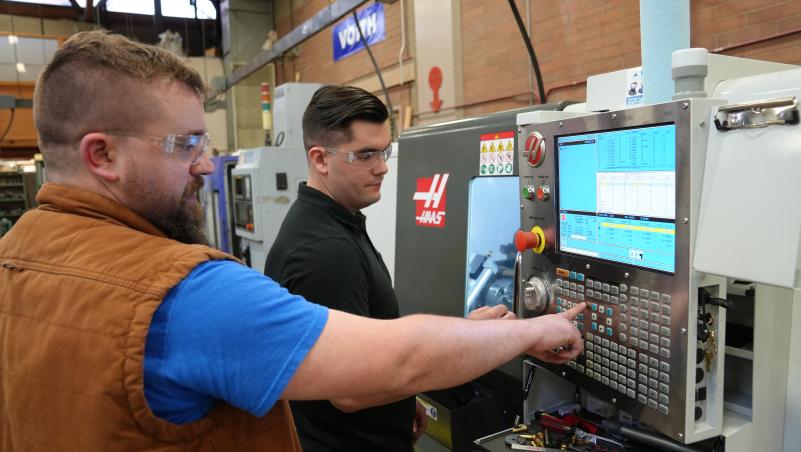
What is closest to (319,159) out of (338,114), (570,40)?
(338,114)

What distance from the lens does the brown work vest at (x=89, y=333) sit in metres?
0.68

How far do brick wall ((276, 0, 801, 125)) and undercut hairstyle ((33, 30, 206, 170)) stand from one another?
2.45 m

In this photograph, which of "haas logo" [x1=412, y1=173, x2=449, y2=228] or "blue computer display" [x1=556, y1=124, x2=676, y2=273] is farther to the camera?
"haas logo" [x1=412, y1=173, x2=449, y2=228]

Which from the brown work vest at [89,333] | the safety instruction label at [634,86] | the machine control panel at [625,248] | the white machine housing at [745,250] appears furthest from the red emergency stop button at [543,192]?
the brown work vest at [89,333]

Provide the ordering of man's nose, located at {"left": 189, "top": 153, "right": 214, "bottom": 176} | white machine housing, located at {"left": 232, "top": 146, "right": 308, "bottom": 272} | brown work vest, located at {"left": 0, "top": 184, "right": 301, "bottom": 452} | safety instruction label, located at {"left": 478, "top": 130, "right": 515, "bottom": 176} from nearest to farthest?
brown work vest, located at {"left": 0, "top": 184, "right": 301, "bottom": 452} < man's nose, located at {"left": 189, "top": 153, "right": 214, "bottom": 176} < safety instruction label, located at {"left": 478, "top": 130, "right": 515, "bottom": 176} < white machine housing, located at {"left": 232, "top": 146, "right": 308, "bottom": 272}

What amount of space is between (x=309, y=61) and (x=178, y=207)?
6188 millimetres

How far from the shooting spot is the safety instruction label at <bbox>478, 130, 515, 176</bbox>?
4.71 ft

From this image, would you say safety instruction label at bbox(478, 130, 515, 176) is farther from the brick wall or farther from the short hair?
the brick wall

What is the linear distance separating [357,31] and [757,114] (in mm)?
5053

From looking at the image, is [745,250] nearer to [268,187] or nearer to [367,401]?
[367,401]

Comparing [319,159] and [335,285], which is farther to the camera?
[319,159]

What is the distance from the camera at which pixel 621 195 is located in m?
0.93

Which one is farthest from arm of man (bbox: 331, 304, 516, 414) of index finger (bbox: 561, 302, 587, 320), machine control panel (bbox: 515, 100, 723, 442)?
index finger (bbox: 561, 302, 587, 320)

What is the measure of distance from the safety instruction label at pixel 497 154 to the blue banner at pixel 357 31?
364cm
